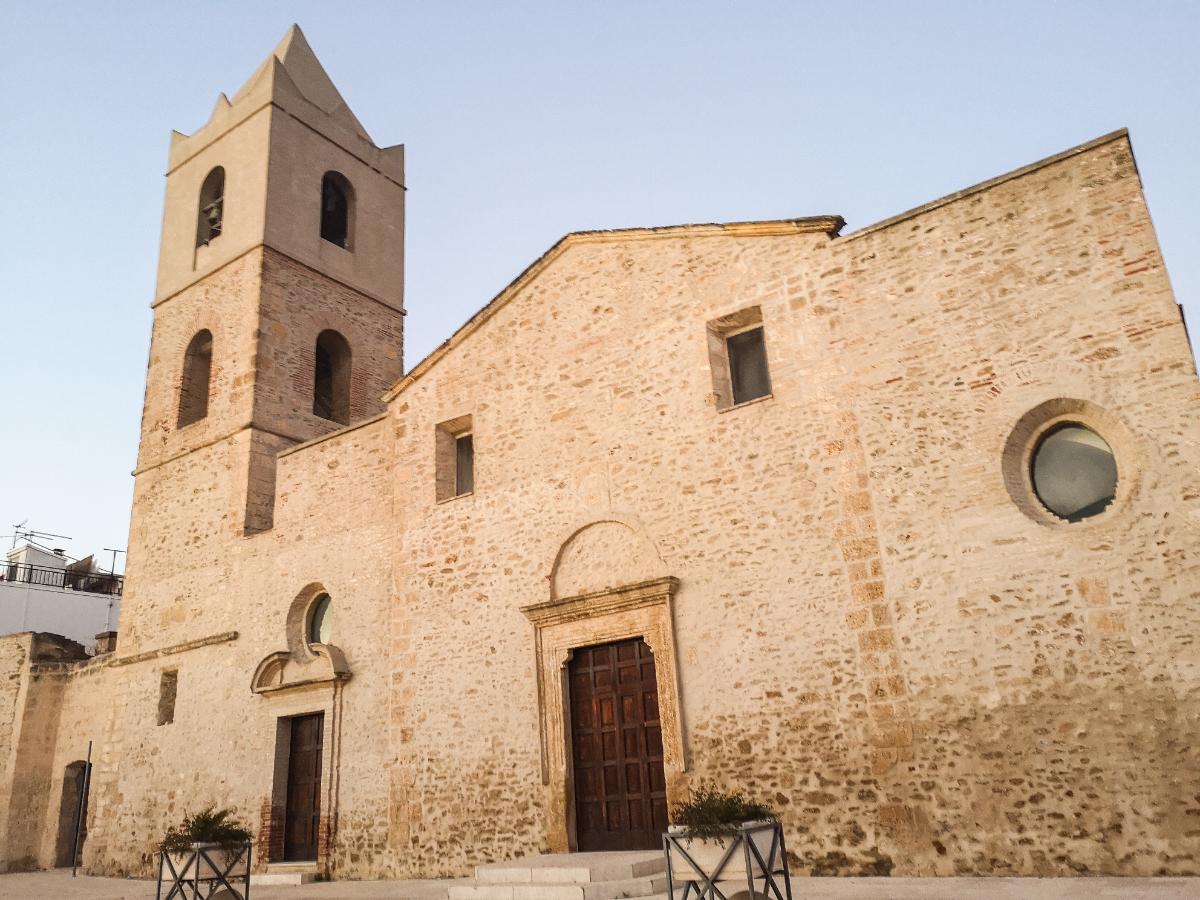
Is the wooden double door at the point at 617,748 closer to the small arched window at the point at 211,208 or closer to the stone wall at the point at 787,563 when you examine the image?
the stone wall at the point at 787,563

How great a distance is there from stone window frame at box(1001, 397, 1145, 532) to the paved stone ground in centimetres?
251

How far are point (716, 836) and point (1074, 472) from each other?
4356 millimetres

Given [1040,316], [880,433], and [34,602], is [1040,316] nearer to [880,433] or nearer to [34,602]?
[880,433]

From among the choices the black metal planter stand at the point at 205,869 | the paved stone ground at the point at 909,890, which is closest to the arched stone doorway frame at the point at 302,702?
the paved stone ground at the point at 909,890

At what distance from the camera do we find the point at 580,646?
31.9 feet

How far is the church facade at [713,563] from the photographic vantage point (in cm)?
709

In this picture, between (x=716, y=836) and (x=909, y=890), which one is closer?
(x=716, y=836)

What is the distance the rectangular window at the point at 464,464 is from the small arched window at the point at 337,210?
21.3 feet

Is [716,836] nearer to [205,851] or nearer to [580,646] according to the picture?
[205,851]

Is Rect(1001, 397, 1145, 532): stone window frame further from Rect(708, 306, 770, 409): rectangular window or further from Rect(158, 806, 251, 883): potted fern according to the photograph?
Rect(158, 806, 251, 883): potted fern

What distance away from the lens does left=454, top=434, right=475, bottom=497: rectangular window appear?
11.8m

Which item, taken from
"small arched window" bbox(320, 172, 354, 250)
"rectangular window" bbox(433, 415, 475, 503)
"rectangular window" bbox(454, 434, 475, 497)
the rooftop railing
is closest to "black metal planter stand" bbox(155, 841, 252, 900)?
"rectangular window" bbox(433, 415, 475, 503)

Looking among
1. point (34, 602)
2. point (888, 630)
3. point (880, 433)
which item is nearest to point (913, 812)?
point (888, 630)

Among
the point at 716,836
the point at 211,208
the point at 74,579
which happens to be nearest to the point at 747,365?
the point at 716,836
